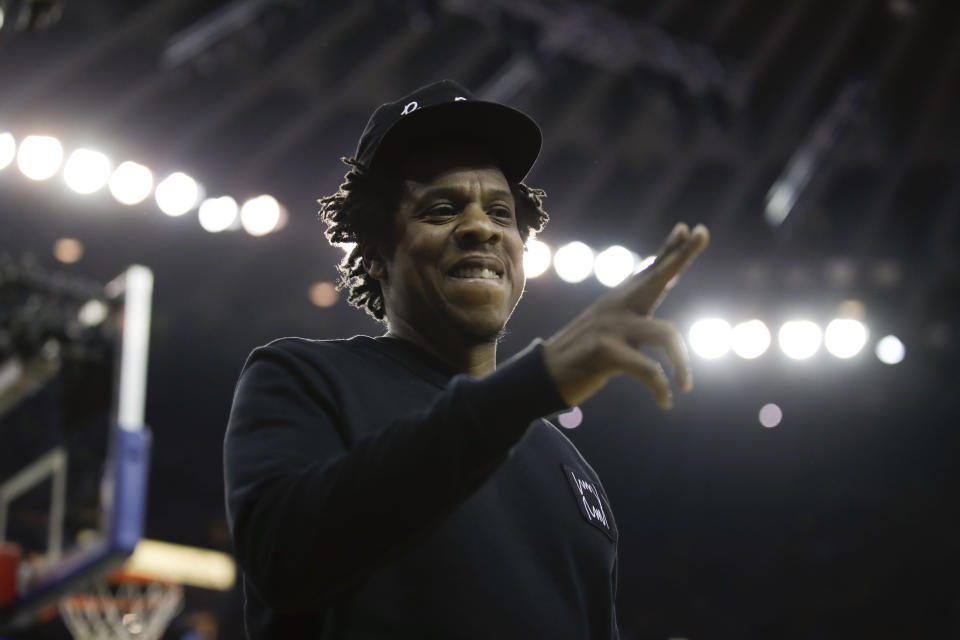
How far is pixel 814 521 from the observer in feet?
34.7

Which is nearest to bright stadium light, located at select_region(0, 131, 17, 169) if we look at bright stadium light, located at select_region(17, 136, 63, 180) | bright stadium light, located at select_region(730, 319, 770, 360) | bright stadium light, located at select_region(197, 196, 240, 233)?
bright stadium light, located at select_region(17, 136, 63, 180)

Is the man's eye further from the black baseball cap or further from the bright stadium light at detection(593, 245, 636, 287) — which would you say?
the bright stadium light at detection(593, 245, 636, 287)

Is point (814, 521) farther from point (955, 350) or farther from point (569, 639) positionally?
point (569, 639)

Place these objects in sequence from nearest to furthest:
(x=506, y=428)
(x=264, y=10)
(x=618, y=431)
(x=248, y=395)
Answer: (x=506, y=428)
(x=248, y=395)
(x=264, y=10)
(x=618, y=431)

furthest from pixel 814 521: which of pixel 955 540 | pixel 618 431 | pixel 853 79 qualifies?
pixel 853 79

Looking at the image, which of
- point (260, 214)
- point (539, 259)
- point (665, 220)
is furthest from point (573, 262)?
point (260, 214)

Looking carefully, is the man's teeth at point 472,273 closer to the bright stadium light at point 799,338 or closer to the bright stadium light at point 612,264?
the bright stadium light at point 612,264

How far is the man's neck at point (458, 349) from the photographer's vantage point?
4.62ft

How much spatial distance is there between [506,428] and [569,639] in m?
0.41

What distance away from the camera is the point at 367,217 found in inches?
59.8

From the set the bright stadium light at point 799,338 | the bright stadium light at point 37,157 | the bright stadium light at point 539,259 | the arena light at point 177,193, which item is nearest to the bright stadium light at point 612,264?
the bright stadium light at point 539,259

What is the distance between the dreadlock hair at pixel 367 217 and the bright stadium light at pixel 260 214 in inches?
240

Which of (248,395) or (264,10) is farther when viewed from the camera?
(264,10)

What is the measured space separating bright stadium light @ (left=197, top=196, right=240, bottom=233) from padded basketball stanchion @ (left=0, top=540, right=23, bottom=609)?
2659mm
